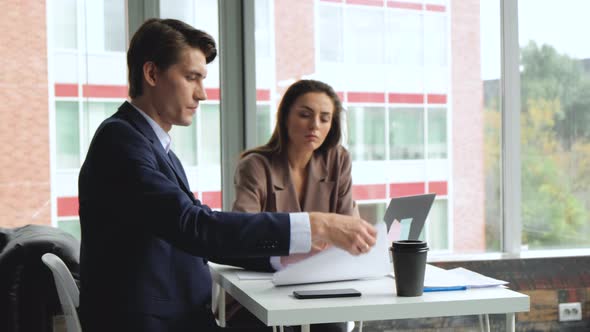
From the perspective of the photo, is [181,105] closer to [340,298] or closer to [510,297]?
[340,298]

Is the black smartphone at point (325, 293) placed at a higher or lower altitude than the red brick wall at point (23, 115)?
lower

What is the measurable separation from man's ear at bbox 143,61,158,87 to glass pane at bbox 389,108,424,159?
2006 mm

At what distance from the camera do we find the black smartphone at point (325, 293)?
1.50 meters

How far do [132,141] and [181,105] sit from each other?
0.73 ft

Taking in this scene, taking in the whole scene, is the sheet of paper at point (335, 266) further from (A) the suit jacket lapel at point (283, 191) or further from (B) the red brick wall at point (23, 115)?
(B) the red brick wall at point (23, 115)

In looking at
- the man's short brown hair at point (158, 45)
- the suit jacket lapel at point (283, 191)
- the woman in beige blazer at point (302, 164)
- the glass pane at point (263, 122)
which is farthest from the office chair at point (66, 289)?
the glass pane at point (263, 122)

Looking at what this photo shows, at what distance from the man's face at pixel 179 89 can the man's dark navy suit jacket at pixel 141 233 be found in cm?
14

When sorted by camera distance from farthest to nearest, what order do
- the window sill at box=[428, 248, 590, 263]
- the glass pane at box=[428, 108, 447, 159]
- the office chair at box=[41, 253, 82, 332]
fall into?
the glass pane at box=[428, 108, 447, 159] < the window sill at box=[428, 248, 590, 263] < the office chair at box=[41, 253, 82, 332]

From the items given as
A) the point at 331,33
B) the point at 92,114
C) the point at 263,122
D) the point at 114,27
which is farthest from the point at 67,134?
the point at 331,33

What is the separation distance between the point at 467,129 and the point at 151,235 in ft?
8.01

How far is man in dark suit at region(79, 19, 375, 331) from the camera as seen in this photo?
148 cm

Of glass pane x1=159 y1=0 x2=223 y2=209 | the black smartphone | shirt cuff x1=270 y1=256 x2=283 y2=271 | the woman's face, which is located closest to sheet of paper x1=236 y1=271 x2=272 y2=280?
shirt cuff x1=270 y1=256 x2=283 y2=271

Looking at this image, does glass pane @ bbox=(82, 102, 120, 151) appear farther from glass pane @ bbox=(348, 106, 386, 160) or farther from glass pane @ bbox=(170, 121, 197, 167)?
glass pane @ bbox=(348, 106, 386, 160)

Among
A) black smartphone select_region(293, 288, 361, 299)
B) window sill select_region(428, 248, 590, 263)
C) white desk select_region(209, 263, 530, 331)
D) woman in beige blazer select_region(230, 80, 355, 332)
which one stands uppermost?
woman in beige blazer select_region(230, 80, 355, 332)
